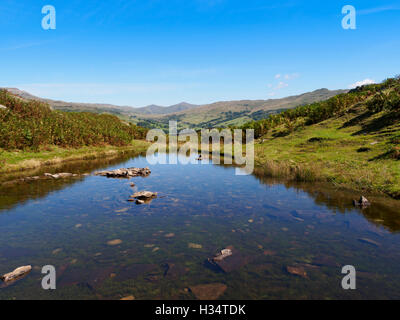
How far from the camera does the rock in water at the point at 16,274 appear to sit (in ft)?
38.2

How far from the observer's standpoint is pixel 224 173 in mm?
41469

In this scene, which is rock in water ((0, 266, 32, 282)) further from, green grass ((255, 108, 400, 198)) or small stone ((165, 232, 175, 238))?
green grass ((255, 108, 400, 198))

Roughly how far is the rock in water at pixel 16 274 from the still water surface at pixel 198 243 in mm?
562

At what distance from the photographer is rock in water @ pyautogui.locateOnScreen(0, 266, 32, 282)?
38.2 ft

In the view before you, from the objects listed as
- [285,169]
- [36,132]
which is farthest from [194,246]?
[36,132]

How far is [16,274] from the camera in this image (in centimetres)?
1187

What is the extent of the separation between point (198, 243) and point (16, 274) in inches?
409

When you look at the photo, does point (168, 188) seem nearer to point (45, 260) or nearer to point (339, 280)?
point (45, 260)

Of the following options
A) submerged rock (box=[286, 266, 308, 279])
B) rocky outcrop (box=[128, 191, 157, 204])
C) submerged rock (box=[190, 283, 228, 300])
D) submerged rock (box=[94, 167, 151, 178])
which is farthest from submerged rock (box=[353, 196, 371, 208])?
submerged rock (box=[94, 167, 151, 178])
